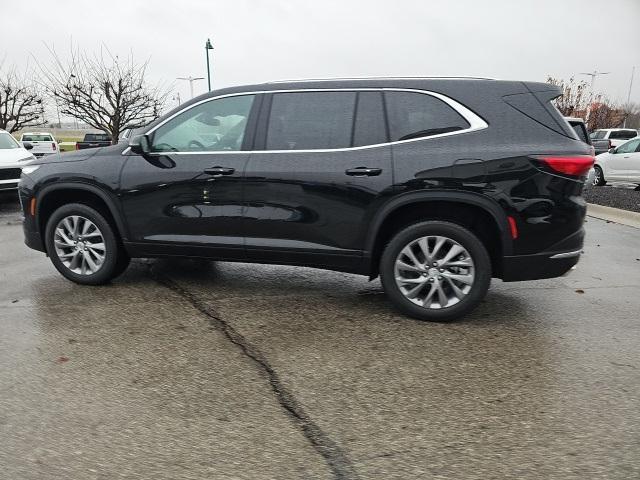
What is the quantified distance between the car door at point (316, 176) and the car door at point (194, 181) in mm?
157

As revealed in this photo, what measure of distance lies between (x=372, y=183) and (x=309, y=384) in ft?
5.36

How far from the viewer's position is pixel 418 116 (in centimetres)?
408

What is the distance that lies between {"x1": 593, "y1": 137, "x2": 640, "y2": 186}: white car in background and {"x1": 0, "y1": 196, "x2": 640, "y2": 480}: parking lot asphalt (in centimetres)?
1094

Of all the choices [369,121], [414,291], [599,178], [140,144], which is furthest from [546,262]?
[599,178]

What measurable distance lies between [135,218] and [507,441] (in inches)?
139

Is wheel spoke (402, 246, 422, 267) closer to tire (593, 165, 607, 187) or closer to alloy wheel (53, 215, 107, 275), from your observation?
alloy wheel (53, 215, 107, 275)

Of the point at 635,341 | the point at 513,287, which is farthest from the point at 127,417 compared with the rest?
the point at 513,287

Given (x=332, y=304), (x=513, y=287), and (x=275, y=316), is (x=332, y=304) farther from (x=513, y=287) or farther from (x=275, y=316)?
(x=513, y=287)

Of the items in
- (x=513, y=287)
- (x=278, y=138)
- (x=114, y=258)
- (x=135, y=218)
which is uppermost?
(x=278, y=138)

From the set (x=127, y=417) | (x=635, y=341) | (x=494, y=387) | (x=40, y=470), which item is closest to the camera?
(x=40, y=470)

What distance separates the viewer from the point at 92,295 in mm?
4789

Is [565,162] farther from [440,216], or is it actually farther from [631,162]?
[631,162]

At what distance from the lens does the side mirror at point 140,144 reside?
15.1ft

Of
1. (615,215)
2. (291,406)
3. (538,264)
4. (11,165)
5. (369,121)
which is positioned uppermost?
(369,121)
